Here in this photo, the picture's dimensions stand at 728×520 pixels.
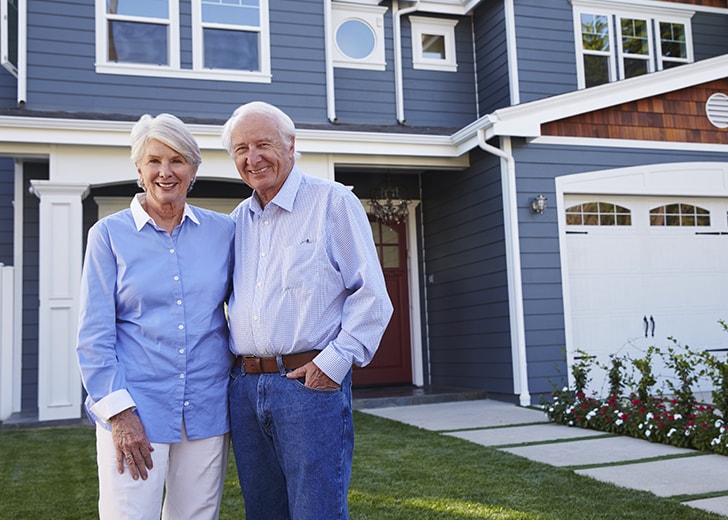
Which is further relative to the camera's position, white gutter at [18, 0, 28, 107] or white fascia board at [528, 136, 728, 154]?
white fascia board at [528, 136, 728, 154]

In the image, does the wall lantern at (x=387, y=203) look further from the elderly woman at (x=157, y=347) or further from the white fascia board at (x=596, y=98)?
the elderly woman at (x=157, y=347)

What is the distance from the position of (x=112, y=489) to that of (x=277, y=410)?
47cm

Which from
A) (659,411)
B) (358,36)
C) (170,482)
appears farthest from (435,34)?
(170,482)

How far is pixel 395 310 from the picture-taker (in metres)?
9.66

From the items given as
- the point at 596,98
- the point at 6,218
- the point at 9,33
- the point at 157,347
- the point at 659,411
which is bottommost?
the point at 659,411

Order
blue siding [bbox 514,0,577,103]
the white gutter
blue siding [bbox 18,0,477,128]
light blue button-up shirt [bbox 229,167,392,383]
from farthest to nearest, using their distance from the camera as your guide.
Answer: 1. blue siding [bbox 514,0,577,103]
2. blue siding [bbox 18,0,477,128]
3. the white gutter
4. light blue button-up shirt [bbox 229,167,392,383]

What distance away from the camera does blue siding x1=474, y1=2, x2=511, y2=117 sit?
353 inches

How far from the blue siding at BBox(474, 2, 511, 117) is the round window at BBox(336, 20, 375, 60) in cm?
145

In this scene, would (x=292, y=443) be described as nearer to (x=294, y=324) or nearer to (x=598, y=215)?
(x=294, y=324)

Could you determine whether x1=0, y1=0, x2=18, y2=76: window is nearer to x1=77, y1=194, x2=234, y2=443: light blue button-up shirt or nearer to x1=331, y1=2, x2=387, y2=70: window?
x1=331, y1=2, x2=387, y2=70: window

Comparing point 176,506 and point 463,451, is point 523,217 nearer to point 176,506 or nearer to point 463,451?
point 463,451

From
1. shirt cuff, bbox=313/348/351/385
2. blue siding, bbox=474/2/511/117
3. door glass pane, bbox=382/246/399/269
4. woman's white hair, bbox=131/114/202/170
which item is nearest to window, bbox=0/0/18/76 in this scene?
door glass pane, bbox=382/246/399/269

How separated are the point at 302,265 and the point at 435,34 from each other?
27.0 ft

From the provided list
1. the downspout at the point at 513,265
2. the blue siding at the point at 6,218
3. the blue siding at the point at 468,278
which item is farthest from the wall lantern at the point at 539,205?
the blue siding at the point at 6,218
